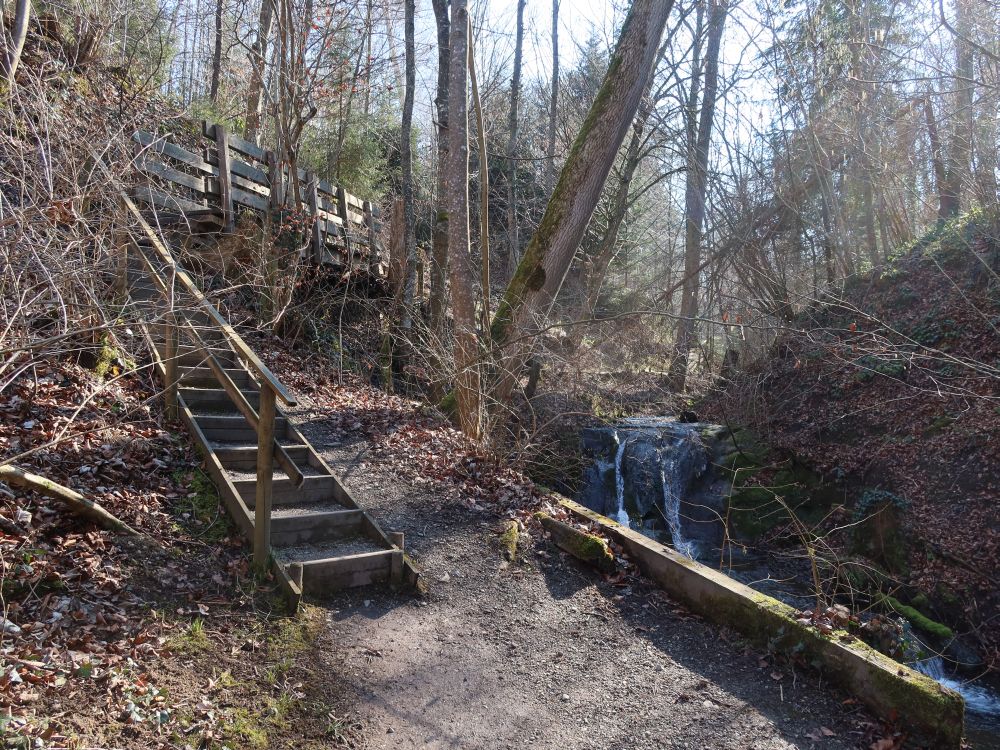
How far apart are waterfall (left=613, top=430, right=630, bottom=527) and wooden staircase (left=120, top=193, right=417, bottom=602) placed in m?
6.90

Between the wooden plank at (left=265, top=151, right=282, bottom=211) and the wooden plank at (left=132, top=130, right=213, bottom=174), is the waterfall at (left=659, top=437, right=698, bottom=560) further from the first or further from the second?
the wooden plank at (left=132, top=130, right=213, bottom=174)

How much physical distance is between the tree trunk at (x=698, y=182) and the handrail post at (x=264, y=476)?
1261cm

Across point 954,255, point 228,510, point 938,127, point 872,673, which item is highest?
point 938,127

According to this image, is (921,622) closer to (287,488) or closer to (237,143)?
(287,488)

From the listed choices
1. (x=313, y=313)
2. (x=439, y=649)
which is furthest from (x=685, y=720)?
(x=313, y=313)

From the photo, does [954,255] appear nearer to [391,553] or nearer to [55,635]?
[391,553]

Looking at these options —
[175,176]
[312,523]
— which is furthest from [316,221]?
[312,523]

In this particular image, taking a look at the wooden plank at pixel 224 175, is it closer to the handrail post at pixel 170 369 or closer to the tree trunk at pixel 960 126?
the handrail post at pixel 170 369

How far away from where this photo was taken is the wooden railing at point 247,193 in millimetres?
9023

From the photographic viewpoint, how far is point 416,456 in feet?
26.7

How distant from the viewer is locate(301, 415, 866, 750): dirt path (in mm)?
4148

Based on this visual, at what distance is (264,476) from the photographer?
187 inches

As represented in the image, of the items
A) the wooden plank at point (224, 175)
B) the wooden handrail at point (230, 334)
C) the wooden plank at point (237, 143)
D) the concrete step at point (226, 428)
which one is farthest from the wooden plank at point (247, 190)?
the concrete step at point (226, 428)

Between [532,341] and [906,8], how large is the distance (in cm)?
1452
